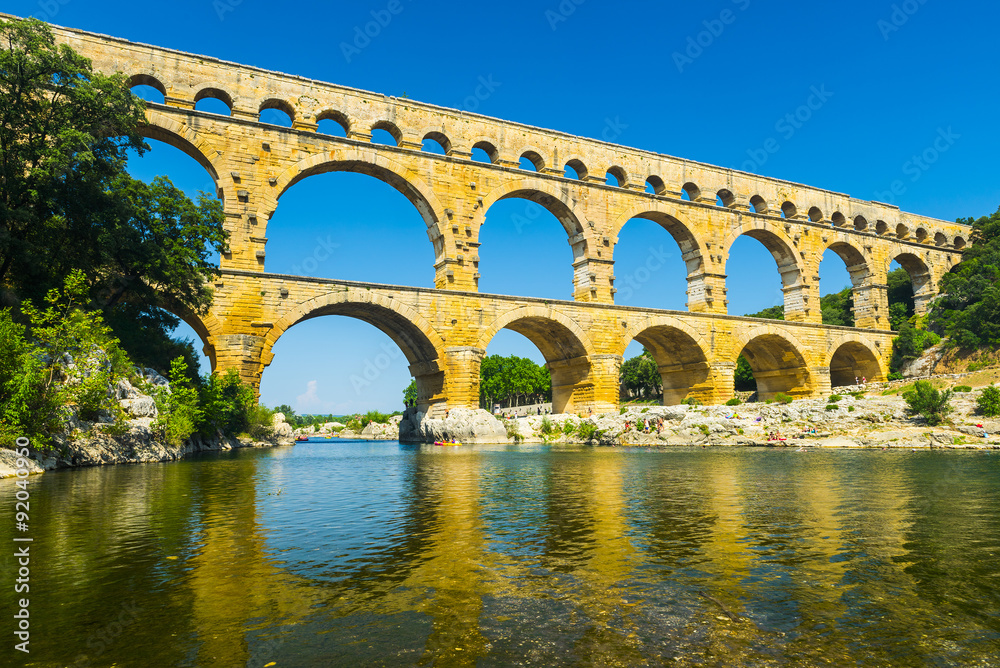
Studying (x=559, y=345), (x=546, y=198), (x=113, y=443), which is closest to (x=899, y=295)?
(x=559, y=345)

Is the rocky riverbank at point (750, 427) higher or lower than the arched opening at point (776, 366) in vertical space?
lower

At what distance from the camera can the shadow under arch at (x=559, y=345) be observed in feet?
89.4

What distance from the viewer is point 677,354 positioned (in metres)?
32.8

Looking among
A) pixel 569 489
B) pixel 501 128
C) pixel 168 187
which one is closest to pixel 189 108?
pixel 168 187

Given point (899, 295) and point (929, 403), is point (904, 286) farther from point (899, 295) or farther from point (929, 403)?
point (929, 403)

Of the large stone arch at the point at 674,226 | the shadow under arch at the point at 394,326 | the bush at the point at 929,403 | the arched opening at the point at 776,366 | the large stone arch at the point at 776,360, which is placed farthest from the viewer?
the arched opening at the point at 776,366

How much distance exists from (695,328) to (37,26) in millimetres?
28375

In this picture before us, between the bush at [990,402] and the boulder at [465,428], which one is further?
the boulder at [465,428]

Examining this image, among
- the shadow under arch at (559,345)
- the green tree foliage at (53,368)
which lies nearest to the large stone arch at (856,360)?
the shadow under arch at (559,345)

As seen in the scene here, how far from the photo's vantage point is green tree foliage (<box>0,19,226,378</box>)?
15094 mm

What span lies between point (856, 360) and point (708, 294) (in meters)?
13.4

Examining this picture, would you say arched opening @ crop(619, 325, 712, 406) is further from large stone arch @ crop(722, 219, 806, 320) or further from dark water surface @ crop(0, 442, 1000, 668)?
dark water surface @ crop(0, 442, 1000, 668)

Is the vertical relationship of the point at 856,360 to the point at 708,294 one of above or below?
below

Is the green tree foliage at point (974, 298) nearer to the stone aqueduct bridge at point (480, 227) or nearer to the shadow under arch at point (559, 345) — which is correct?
the stone aqueduct bridge at point (480, 227)
